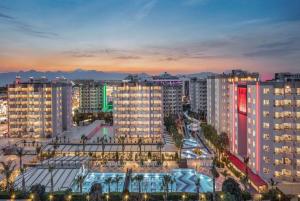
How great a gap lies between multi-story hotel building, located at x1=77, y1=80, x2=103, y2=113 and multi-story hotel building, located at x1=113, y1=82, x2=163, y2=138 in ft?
176

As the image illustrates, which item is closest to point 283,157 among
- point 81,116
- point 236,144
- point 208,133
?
point 236,144

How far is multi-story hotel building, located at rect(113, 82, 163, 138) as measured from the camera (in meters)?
67.6

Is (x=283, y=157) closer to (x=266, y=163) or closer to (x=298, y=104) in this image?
(x=266, y=163)

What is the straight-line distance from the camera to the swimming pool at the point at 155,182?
39.1m

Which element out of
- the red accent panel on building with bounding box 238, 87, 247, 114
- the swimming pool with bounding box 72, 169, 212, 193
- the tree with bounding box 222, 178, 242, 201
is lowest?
the swimming pool with bounding box 72, 169, 212, 193

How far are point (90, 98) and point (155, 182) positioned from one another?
83433mm

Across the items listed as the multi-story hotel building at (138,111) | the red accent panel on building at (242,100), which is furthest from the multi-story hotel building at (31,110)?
the red accent panel on building at (242,100)

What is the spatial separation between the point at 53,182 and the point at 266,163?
27963 millimetres

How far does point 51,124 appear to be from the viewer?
71.5 metres

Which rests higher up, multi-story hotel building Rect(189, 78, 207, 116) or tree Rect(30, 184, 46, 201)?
multi-story hotel building Rect(189, 78, 207, 116)

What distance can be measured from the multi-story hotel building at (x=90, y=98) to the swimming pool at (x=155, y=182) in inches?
2994

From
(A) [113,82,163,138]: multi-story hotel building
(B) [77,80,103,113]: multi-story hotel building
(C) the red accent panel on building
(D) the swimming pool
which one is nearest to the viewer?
(D) the swimming pool

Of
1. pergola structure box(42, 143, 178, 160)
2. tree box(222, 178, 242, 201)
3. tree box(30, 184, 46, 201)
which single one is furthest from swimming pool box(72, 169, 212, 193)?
pergola structure box(42, 143, 178, 160)

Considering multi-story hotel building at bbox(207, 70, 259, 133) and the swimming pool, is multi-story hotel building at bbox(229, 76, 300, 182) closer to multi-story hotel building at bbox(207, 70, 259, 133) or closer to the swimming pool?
the swimming pool
